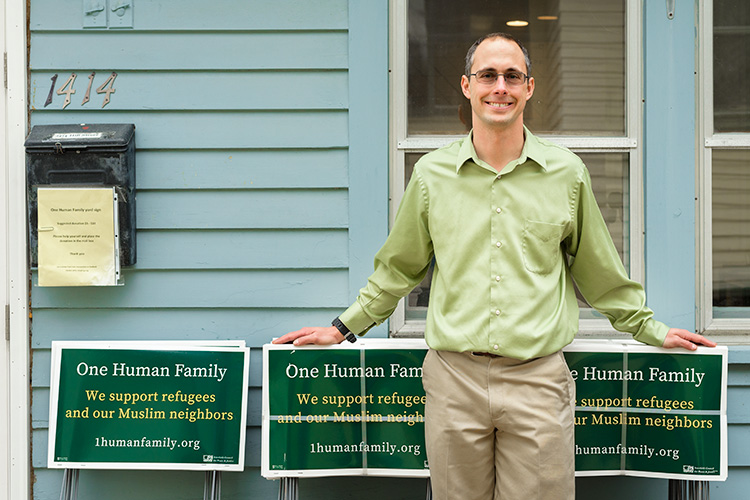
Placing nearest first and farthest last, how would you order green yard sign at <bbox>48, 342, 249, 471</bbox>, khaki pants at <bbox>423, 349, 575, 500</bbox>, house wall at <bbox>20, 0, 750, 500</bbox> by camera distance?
khaki pants at <bbox>423, 349, 575, 500</bbox> → green yard sign at <bbox>48, 342, 249, 471</bbox> → house wall at <bbox>20, 0, 750, 500</bbox>

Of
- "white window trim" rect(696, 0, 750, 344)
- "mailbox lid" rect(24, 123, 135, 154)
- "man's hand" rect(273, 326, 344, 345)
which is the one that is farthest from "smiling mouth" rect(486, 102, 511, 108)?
"mailbox lid" rect(24, 123, 135, 154)

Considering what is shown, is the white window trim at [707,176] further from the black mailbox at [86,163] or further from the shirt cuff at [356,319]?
the black mailbox at [86,163]

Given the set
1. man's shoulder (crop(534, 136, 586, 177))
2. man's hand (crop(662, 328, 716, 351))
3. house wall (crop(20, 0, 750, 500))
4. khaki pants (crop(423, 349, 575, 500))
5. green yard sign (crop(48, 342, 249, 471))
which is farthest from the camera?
house wall (crop(20, 0, 750, 500))

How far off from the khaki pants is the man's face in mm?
750

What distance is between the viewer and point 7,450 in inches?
118

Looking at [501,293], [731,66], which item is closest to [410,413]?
[501,293]

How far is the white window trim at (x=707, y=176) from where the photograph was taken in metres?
2.94

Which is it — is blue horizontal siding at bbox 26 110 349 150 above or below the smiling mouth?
above

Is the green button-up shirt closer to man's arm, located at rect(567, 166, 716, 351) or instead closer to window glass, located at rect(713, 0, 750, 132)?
man's arm, located at rect(567, 166, 716, 351)

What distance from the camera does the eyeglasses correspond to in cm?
220

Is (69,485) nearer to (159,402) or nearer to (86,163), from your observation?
(159,402)

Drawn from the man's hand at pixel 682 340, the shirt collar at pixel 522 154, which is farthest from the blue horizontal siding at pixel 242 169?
the man's hand at pixel 682 340

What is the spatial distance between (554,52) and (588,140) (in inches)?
15.6

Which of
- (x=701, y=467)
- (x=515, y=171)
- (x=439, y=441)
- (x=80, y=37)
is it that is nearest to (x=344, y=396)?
(x=439, y=441)
